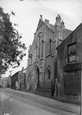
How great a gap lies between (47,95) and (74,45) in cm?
353

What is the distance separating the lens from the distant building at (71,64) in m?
5.56

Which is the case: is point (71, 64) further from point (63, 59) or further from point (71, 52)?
point (63, 59)

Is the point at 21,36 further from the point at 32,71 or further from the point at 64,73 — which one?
the point at 32,71

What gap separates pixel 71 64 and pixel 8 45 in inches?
170

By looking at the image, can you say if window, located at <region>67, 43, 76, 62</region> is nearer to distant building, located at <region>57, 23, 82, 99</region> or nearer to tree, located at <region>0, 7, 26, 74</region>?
distant building, located at <region>57, 23, 82, 99</region>

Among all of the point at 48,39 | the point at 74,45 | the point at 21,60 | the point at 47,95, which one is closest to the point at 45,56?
the point at 48,39

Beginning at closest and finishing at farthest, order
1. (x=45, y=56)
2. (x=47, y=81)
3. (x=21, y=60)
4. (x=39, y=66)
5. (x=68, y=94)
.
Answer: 1. (x=21, y=60)
2. (x=68, y=94)
3. (x=47, y=81)
4. (x=45, y=56)
5. (x=39, y=66)

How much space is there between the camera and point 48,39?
31.6ft

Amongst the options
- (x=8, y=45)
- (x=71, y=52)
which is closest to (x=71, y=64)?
(x=71, y=52)

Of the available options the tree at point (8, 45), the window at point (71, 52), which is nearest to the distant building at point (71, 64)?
the window at point (71, 52)

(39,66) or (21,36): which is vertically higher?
(21,36)

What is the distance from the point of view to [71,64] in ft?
19.8

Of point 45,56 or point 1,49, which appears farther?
point 45,56

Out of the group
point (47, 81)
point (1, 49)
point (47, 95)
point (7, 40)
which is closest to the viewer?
point (1, 49)
